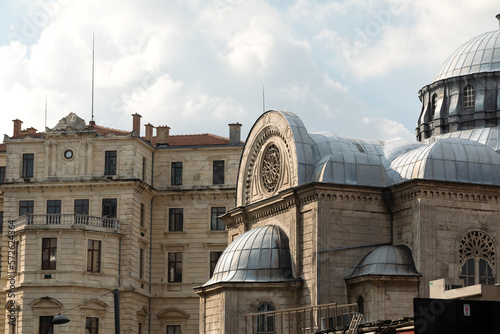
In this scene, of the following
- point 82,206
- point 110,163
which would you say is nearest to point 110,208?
point 82,206

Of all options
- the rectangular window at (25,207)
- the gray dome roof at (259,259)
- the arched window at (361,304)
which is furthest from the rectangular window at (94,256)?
the arched window at (361,304)

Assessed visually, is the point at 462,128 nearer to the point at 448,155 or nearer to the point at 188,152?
the point at 448,155

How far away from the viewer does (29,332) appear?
69.2m

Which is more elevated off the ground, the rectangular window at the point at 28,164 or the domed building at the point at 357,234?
the rectangular window at the point at 28,164

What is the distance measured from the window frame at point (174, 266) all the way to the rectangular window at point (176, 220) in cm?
171

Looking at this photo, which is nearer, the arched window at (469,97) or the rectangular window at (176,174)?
the arched window at (469,97)

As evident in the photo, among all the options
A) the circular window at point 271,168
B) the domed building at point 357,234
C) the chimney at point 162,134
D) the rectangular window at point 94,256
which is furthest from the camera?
the chimney at point 162,134

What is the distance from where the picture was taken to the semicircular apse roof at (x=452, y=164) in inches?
1873

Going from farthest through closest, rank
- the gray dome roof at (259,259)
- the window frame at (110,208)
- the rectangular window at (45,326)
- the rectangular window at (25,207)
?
the rectangular window at (25,207)
the window frame at (110,208)
the rectangular window at (45,326)
the gray dome roof at (259,259)

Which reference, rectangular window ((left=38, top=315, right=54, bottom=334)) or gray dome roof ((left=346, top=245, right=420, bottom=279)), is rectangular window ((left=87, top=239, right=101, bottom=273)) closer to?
rectangular window ((left=38, top=315, right=54, bottom=334))

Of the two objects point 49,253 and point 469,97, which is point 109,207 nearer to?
point 49,253

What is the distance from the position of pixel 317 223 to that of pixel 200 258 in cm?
2856

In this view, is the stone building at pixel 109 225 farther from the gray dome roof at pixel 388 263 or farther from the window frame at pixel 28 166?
the gray dome roof at pixel 388 263

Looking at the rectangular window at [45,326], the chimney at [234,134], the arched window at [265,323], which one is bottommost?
the arched window at [265,323]
